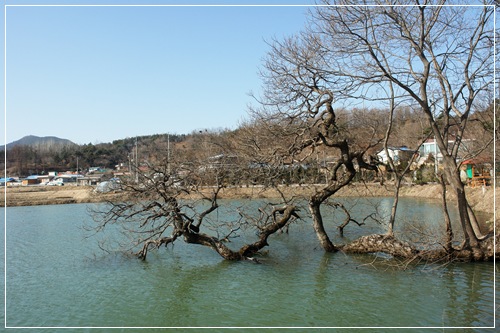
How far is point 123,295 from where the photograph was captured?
924 centimetres

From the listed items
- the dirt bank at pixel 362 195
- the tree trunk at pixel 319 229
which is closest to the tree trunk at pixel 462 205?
the tree trunk at pixel 319 229

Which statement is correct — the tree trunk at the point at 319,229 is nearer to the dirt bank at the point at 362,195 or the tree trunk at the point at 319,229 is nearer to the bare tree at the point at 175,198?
the bare tree at the point at 175,198

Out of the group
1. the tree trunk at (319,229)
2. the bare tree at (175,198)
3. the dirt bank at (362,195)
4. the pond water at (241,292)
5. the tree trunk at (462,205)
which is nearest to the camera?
the pond water at (241,292)

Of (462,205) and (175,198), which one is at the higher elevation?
(175,198)

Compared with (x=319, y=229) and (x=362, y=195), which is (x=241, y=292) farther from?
(x=362, y=195)

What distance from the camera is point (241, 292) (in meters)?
9.24

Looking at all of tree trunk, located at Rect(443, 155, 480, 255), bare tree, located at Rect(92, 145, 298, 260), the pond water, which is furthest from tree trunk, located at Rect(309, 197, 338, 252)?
tree trunk, located at Rect(443, 155, 480, 255)

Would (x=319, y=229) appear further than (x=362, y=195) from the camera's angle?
No

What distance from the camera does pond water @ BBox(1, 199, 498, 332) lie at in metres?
7.73

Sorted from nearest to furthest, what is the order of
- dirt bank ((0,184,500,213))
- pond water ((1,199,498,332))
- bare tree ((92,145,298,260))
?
pond water ((1,199,498,332)) → bare tree ((92,145,298,260)) → dirt bank ((0,184,500,213))

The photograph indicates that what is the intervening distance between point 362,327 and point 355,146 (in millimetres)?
8335

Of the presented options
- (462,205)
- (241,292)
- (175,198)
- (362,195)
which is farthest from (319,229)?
(362,195)

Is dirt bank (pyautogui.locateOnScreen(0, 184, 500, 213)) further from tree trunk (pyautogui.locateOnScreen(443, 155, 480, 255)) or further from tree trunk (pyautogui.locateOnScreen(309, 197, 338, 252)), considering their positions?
tree trunk (pyautogui.locateOnScreen(443, 155, 480, 255))

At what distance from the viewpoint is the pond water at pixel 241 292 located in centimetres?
773
